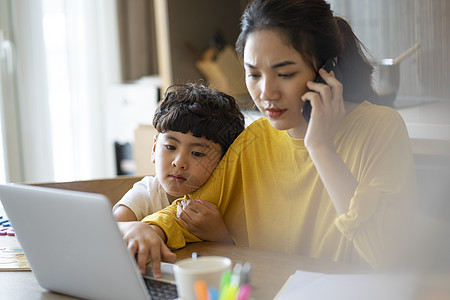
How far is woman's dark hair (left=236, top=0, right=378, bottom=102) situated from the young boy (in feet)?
0.49

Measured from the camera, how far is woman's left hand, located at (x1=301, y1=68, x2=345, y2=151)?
0.84m

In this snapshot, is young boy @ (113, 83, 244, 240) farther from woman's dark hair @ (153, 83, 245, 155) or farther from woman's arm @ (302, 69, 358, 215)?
woman's arm @ (302, 69, 358, 215)

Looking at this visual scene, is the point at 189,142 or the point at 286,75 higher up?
the point at 286,75

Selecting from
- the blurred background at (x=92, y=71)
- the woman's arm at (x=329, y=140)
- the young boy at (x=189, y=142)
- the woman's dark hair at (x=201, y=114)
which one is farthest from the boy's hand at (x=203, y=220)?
the blurred background at (x=92, y=71)

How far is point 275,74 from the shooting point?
2.82 ft

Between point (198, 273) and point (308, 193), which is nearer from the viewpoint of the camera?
point (198, 273)

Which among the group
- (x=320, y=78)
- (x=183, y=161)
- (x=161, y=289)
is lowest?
(x=161, y=289)

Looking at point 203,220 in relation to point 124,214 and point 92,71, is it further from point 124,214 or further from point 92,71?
point 92,71

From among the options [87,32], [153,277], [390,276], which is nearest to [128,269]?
[153,277]

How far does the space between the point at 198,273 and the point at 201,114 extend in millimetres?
435

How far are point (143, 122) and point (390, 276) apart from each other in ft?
6.51

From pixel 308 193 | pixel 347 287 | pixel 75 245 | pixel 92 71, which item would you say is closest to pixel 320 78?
pixel 308 193

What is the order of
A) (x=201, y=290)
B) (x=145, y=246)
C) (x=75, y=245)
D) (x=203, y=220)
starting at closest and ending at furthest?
(x=201, y=290), (x=75, y=245), (x=145, y=246), (x=203, y=220)

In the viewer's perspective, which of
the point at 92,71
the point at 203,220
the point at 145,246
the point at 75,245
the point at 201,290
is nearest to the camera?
the point at 201,290
